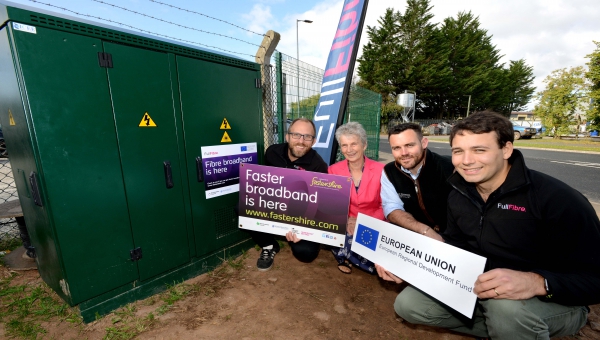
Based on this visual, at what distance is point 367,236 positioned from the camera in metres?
2.11

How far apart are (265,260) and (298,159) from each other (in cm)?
123

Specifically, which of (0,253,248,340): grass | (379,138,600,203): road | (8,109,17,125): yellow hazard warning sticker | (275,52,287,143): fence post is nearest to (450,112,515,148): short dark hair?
(0,253,248,340): grass

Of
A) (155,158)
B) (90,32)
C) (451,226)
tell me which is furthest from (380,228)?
(90,32)

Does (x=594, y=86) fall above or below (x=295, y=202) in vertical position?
above

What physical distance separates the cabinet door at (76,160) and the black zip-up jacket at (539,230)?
2.70m

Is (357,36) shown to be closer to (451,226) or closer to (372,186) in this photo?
(372,186)

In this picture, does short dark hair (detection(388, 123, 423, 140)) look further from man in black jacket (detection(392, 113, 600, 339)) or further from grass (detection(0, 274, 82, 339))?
grass (detection(0, 274, 82, 339))

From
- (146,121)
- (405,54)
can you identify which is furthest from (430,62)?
(146,121)

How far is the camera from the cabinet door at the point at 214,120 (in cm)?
253

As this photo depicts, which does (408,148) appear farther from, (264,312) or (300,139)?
(264,312)

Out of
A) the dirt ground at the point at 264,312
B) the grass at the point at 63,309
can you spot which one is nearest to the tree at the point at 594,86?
the dirt ground at the point at 264,312

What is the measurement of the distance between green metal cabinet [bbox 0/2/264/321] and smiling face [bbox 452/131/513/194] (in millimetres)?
2250

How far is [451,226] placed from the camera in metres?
1.88

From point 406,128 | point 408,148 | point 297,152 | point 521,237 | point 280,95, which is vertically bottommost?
point 521,237
